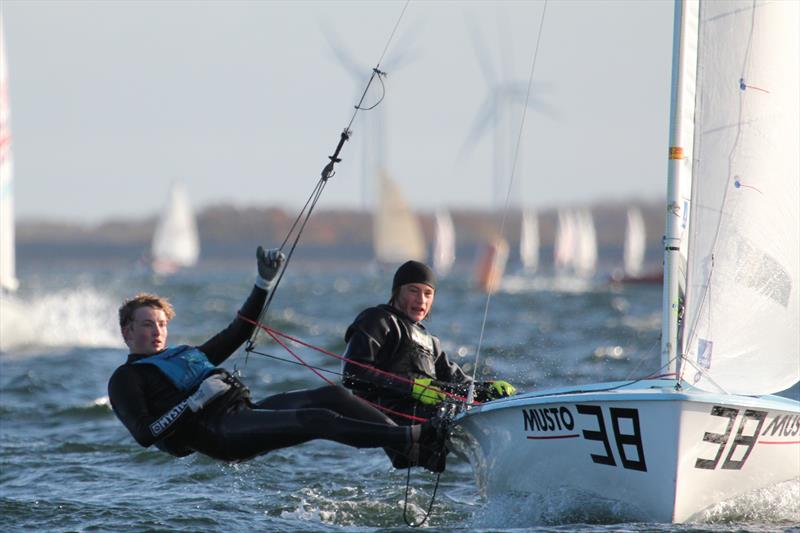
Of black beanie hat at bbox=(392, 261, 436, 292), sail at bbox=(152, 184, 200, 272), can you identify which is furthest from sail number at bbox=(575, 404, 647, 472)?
sail at bbox=(152, 184, 200, 272)

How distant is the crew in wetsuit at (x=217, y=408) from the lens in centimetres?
570

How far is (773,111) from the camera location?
6.38m

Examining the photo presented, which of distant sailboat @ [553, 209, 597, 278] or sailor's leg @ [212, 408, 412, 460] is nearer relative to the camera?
sailor's leg @ [212, 408, 412, 460]

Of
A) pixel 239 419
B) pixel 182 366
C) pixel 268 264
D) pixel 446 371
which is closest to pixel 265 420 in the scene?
pixel 239 419

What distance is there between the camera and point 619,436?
5734mm

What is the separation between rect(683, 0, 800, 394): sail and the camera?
6.26 meters

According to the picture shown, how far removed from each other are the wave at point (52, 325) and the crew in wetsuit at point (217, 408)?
11.5m

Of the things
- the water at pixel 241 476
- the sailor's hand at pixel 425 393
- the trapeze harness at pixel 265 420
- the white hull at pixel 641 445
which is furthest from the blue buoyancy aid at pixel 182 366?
the white hull at pixel 641 445

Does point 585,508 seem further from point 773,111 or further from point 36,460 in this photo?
point 36,460

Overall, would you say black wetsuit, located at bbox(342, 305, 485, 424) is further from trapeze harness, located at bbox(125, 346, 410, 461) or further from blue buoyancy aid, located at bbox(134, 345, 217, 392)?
blue buoyancy aid, located at bbox(134, 345, 217, 392)

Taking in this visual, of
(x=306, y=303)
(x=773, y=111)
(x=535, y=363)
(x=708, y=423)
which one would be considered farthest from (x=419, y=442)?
(x=306, y=303)

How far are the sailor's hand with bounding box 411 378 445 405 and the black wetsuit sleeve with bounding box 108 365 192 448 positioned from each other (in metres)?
1.15

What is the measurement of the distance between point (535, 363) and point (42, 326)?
830 cm

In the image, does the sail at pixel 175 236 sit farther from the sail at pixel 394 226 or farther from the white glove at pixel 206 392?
the white glove at pixel 206 392
